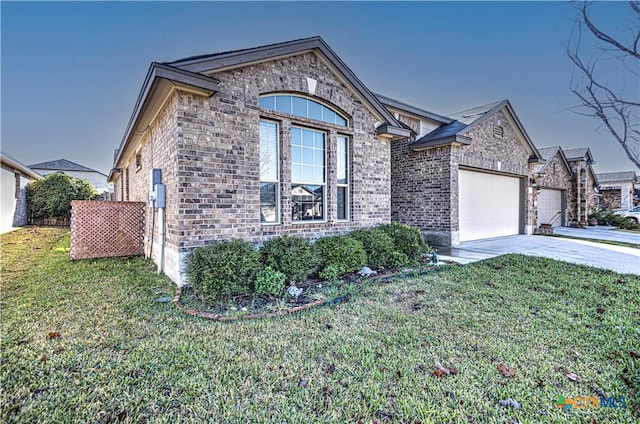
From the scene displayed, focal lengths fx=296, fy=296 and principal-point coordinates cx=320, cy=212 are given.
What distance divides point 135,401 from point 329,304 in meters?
2.78

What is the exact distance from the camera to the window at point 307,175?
22.6 ft

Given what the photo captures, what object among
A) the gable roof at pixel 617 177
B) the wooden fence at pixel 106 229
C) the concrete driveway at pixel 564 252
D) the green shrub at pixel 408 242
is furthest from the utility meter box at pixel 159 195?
the gable roof at pixel 617 177

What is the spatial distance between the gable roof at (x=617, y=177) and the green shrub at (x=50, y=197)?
155 ft

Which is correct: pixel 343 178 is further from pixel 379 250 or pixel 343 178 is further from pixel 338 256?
pixel 338 256

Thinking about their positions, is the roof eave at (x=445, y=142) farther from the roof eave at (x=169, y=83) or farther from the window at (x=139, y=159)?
the window at (x=139, y=159)

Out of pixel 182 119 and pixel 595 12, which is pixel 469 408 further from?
pixel 182 119

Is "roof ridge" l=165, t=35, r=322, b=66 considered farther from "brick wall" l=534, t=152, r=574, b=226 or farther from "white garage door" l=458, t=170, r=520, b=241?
"brick wall" l=534, t=152, r=574, b=226

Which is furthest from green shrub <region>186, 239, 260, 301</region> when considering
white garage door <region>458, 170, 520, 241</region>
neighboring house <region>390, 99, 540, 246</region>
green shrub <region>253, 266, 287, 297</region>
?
white garage door <region>458, 170, 520, 241</region>

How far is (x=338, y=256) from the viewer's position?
618 cm

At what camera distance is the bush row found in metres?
4.68

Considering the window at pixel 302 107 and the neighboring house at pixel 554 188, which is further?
the neighboring house at pixel 554 188

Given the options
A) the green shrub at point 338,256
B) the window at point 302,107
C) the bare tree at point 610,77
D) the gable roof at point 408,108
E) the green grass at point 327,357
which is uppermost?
the gable roof at point 408,108

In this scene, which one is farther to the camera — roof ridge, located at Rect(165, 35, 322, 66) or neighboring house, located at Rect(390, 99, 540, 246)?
neighboring house, located at Rect(390, 99, 540, 246)

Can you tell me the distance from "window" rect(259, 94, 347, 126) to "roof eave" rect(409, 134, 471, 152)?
421cm
